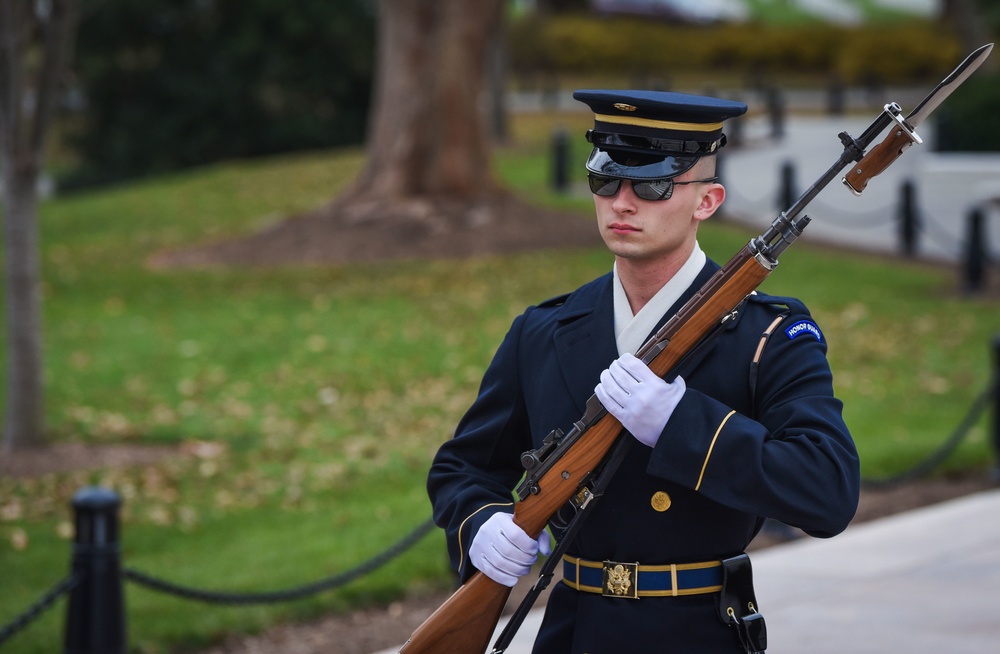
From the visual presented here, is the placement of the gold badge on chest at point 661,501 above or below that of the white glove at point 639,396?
below

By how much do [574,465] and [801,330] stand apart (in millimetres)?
547

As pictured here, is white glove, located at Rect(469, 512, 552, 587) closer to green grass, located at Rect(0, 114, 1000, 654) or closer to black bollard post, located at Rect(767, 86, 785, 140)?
green grass, located at Rect(0, 114, 1000, 654)

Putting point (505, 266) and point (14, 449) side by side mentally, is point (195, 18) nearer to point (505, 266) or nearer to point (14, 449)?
point (505, 266)

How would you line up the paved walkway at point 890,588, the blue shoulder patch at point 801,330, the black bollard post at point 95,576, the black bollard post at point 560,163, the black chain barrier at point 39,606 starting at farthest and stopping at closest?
the black bollard post at point 560,163 → the paved walkway at point 890,588 → the black bollard post at point 95,576 → the black chain barrier at point 39,606 → the blue shoulder patch at point 801,330

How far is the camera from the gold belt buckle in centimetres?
307

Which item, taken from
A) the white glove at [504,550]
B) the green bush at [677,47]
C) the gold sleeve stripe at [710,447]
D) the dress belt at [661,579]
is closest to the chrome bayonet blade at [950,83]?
the gold sleeve stripe at [710,447]

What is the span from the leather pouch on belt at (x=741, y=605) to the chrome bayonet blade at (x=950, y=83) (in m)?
0.98

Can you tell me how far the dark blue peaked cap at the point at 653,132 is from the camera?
3.00m

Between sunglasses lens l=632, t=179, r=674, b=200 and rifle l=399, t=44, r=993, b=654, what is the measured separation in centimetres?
20

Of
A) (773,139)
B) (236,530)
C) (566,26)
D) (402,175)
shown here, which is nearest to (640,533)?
(236,530)

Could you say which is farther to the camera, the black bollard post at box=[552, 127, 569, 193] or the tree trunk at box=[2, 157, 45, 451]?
the black bollard post at box=[552, 127, 569, 193]

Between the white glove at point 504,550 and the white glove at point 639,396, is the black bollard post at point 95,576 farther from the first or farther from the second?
the white glove at point 639,396

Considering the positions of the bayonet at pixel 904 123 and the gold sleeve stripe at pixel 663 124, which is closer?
the bayonet at pixel 904 123

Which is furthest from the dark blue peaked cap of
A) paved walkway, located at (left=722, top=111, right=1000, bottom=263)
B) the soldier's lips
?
paved walkway, located at (left=722, top=111, right=1000, bottom=263)
